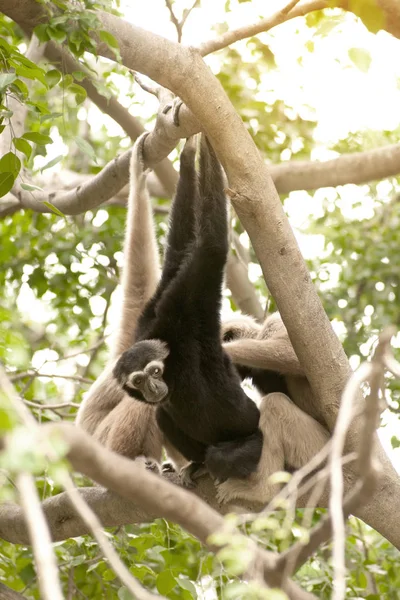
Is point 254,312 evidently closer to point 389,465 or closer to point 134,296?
point 134,296

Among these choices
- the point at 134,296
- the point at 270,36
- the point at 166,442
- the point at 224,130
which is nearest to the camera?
the point at 224,130

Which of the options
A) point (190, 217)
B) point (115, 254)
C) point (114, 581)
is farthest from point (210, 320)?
point (115, 254)

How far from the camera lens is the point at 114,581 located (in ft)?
20.8

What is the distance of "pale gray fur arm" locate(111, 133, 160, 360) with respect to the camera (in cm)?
645

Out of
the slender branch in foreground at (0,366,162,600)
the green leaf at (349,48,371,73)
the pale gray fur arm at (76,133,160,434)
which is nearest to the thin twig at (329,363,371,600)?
the slender branch in foreground at (0,366,162,600)

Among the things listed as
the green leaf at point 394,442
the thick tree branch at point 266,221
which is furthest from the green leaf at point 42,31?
the green leaf at point 394,442

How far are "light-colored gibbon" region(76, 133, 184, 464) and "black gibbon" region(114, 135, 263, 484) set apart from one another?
0.57m

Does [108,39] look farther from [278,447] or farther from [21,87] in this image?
[278,447]

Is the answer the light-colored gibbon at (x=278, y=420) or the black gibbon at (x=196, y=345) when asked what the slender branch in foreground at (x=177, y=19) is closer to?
the black gibbon at (x=196, y=345)

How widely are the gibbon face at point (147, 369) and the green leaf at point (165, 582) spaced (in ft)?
3.74

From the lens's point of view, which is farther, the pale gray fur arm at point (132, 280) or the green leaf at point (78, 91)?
the pale gray fur arm at point (132, 280)

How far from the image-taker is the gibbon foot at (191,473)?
5559mm

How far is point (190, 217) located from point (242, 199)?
798 millimetres

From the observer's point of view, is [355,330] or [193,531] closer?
[193,531]
